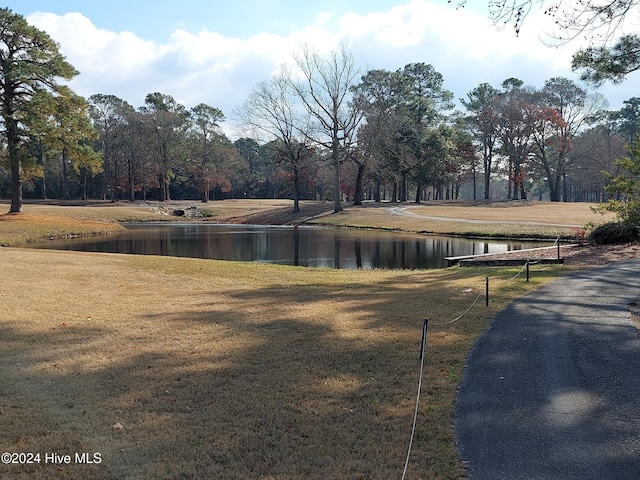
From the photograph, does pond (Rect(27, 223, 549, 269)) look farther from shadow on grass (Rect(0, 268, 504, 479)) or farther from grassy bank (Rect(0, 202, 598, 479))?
shadow on grass (Rect(0, 268, 504, 479))

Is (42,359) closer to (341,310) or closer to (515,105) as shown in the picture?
(341,310)

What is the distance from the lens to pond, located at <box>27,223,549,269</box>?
23531mm

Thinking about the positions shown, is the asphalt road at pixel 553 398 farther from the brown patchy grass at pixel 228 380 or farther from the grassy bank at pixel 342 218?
the grassy bank at pixel 342 218

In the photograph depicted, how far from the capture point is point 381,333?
8109 mm

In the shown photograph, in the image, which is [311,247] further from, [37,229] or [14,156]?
[14,156]

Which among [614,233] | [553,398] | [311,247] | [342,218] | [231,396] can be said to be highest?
[614,233]

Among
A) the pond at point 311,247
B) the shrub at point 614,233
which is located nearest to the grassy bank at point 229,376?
the pond at point 311,247

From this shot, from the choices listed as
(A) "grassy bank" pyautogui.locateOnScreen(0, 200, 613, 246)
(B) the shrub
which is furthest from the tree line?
(B) the shrub

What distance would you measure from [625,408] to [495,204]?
5838 centimetres

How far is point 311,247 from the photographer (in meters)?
29.1

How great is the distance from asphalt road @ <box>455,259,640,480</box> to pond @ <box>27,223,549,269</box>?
1291 cm

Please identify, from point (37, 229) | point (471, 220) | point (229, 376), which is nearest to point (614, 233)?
point (471, 220)

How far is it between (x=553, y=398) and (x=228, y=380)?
375 cm

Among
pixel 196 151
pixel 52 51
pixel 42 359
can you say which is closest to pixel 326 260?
pixel 42 359
